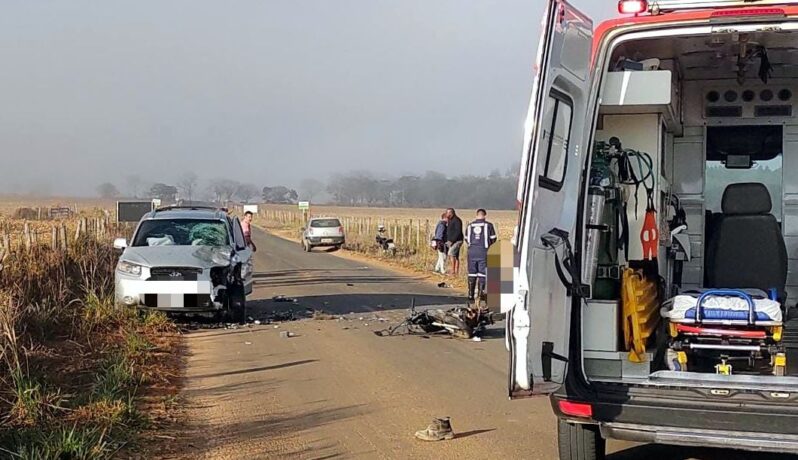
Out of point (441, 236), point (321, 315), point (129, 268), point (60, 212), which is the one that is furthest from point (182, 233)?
point (60, 212)

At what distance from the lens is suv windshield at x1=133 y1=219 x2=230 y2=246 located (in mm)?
12883

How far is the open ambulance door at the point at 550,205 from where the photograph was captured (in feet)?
14.9

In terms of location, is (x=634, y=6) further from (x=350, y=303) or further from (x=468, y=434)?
(x=350, y=303)

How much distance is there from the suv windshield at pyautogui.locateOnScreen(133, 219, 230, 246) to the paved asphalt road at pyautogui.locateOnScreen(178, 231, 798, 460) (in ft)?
5.28

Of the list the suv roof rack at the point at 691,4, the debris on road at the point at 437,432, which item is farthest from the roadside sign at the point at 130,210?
the suv roof rack at the point at 691,4

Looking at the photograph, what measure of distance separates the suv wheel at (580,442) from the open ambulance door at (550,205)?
680mm

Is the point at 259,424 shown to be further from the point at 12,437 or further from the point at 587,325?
the point at 587,325

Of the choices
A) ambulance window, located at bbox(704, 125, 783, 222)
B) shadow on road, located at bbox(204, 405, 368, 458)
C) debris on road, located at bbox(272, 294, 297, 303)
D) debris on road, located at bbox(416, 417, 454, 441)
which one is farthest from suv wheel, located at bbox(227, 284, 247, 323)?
ambulance window, located at bbox(704, 125, 783, 222)

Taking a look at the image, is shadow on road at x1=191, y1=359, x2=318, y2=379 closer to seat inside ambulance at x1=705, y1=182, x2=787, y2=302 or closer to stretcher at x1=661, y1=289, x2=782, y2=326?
seat inside ambulance at x1=705, y1=182, x2=787, y2=302

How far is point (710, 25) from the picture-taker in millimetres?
5012

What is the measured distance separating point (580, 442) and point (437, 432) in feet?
4.59

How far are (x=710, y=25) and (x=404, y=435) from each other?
359cm

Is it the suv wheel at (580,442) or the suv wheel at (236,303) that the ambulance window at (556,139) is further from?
the suv wheel at (236,303)

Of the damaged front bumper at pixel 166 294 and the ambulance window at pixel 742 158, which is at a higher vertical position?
the ambulance window at pixel 742 158
